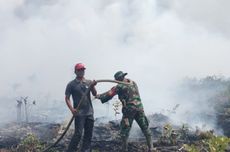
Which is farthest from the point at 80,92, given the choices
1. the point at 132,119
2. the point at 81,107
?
the point at 132,119

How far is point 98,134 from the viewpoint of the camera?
60.7 ft

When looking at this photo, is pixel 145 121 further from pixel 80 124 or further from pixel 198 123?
pixel 198 123

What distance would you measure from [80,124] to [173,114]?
22.0 m

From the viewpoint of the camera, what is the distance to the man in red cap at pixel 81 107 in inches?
477

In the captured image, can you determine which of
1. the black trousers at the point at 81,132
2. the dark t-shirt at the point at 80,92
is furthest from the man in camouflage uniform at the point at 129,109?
the black trousers at the point at 81,132

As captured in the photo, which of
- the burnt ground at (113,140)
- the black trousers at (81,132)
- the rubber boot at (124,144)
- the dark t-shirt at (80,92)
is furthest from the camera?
the burnt ground at (113,140)

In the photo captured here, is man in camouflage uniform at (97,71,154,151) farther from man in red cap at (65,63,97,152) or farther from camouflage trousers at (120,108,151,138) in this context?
man in red cap at (65,63,97,152)

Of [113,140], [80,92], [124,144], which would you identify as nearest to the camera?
[80,92]

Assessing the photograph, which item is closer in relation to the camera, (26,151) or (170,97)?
(26,151)

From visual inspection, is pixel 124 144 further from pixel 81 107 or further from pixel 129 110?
pixel 81 107

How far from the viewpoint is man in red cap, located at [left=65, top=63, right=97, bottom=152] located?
1212 centimetres

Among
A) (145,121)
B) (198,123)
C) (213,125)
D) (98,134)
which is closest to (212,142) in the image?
(145,121)

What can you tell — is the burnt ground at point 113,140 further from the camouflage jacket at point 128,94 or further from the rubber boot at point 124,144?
the camouflage jacket at point 128,94

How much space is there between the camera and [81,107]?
12188 millimetres
